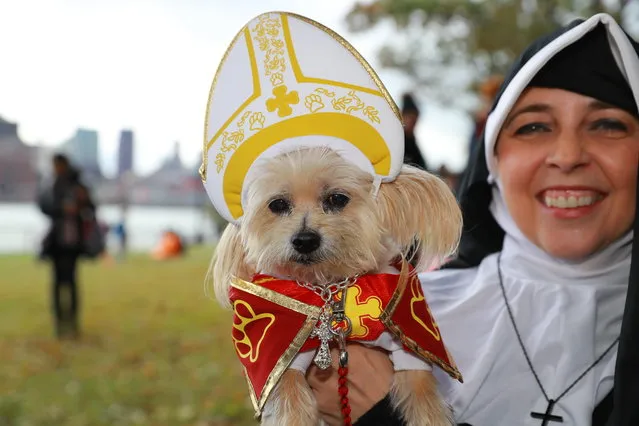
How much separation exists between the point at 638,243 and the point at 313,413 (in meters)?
1.10

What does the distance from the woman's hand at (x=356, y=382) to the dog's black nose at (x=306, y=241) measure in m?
0.37

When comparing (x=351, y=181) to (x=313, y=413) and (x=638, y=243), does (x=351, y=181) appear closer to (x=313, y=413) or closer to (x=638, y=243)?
(x=313, y=413)

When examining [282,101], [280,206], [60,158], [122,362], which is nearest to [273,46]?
[282,101]

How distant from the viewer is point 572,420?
1.91 m

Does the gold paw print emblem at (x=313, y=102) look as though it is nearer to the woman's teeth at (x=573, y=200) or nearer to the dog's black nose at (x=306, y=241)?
the dog's black nose at (x=306, y=241)

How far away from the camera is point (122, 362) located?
705 centimetres

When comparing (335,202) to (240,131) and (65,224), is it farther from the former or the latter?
(65,224)

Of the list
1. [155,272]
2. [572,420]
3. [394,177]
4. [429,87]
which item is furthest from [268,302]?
[429,87]

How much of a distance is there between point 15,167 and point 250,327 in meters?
9.48

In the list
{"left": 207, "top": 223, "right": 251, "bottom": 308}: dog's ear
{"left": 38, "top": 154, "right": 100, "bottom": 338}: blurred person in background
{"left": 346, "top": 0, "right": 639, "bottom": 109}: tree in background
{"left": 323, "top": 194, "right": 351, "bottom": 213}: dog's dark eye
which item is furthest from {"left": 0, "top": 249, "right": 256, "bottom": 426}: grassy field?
{"left": 346, "top": 0, "right": 639, "bottom": 109}: tree in background

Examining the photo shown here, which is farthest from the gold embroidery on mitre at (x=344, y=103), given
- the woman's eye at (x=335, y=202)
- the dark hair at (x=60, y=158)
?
the dark hair at (x=60, y=158)

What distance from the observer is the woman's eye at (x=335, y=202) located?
1.73 m

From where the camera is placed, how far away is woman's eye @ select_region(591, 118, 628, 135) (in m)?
2.04

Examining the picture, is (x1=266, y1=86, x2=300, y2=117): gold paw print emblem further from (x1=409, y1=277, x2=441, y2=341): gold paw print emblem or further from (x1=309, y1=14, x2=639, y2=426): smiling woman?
(x1=309, y1=14, x2=639, y2=426): smiling woman
